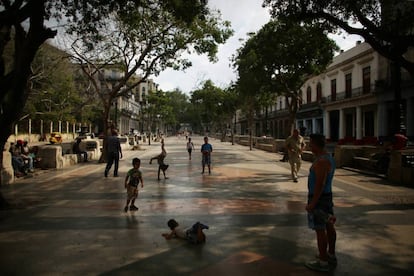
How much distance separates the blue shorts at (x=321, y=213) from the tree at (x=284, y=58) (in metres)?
12.5

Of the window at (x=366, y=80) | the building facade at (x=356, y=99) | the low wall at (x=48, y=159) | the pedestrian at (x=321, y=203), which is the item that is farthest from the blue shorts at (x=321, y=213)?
the window at (x=366, y=80)

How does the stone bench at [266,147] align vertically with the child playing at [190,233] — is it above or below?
above

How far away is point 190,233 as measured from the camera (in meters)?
5.25

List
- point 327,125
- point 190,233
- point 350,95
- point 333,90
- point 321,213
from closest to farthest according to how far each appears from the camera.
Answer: point 321,213
point 190,233
point 350,95
point 333,90
point 327,125

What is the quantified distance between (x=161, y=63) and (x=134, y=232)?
1396 cm

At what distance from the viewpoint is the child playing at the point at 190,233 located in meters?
5.18

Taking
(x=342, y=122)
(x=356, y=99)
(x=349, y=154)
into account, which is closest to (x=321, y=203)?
(x=349, y=154)

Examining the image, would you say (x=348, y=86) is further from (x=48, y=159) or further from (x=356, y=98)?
(x=48, y=159)

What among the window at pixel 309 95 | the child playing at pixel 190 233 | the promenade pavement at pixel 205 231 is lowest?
the promenade pavement at pixel 205 231

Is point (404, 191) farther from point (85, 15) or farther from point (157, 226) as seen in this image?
point (85, 15)

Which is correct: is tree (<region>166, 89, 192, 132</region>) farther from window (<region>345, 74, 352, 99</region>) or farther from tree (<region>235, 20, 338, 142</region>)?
tree (<region>235, 20, 338, 142</region>)

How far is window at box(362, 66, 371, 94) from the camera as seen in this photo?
109ft

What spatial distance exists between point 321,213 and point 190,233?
1.95 meters

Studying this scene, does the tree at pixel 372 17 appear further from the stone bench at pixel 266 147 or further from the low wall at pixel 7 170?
the stone bench at pixel 266 147
